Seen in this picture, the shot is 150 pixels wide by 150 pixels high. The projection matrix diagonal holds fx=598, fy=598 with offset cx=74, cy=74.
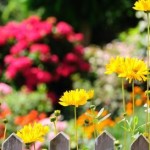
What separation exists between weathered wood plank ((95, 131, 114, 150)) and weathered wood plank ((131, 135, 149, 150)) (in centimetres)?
8

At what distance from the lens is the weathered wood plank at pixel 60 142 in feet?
6.73

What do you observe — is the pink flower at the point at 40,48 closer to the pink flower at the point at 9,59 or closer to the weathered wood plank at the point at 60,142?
the pink flower at the point at 9,59

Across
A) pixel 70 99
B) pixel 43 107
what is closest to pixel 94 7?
pixel 43 107

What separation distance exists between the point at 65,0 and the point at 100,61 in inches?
86.8

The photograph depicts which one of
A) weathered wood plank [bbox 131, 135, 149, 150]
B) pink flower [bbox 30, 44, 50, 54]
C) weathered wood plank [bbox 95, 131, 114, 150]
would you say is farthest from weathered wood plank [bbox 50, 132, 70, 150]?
pink flower [bbox 30, 44, 50, 54]

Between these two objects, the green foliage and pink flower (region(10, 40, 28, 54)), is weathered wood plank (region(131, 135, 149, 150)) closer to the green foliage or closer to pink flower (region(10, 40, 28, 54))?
the green foliage

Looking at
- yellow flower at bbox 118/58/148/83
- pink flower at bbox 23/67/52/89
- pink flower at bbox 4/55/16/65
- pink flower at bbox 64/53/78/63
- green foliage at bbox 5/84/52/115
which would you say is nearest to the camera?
yellow flower at bbox 118/58/148/83

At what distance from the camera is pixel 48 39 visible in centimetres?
760

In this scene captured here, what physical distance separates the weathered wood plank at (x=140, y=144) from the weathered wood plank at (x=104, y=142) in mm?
76

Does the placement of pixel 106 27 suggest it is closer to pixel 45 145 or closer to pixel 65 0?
pixel 65 0

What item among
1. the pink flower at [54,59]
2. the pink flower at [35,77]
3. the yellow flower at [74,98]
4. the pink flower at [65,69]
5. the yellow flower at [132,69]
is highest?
the pink flower at [54,59]

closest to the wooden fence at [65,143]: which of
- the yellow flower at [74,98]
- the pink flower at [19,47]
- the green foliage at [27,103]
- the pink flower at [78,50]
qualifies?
the yellow flower at [74,98]

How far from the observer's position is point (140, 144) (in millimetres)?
2020

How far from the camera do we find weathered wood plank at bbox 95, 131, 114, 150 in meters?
2.04
